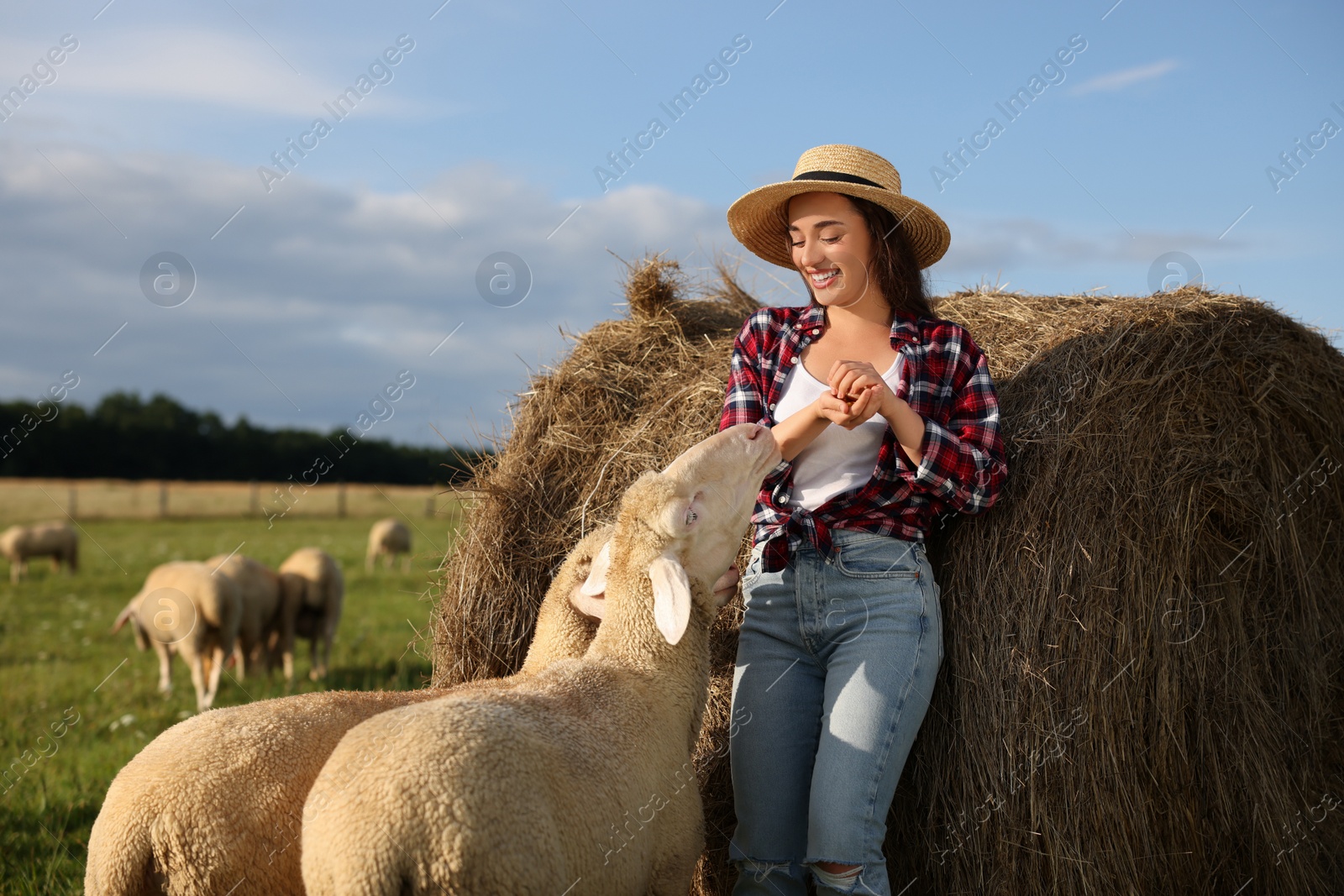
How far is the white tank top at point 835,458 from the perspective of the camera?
369 cm

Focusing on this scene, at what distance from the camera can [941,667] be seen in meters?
3.75

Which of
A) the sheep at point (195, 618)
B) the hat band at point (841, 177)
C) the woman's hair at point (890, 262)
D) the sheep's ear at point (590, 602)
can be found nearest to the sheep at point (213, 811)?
the sheep's ear at point (590, 602)

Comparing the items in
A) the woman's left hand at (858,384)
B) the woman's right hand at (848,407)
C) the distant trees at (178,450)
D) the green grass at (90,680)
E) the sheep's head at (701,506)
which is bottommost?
the green grass at (90,680)

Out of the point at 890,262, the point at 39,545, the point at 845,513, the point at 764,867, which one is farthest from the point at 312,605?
the point at 39,545

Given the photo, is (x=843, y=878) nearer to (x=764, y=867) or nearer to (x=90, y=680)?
(x=764, y=867)

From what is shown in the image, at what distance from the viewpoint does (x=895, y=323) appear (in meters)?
3.90

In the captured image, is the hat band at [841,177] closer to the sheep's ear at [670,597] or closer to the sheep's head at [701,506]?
the sheep's head at [701,506]

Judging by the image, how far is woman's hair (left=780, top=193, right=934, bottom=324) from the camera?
3.97 m

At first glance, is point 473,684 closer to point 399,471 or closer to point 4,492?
point 4,492

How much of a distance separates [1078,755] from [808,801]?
1006 millimetres

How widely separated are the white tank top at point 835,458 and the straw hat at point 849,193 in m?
0.64

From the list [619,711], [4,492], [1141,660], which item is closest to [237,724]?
[619,711]

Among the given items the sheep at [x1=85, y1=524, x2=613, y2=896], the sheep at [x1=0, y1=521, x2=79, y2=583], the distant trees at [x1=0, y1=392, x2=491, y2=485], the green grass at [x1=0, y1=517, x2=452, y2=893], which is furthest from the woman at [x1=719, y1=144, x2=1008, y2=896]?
the distant trees at [x1=0, y1=392, x2=491, y2=485]

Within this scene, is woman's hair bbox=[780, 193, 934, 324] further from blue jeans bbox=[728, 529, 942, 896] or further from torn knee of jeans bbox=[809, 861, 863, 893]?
torn knee of jeans bbox=[809, 861, 863, 893]
